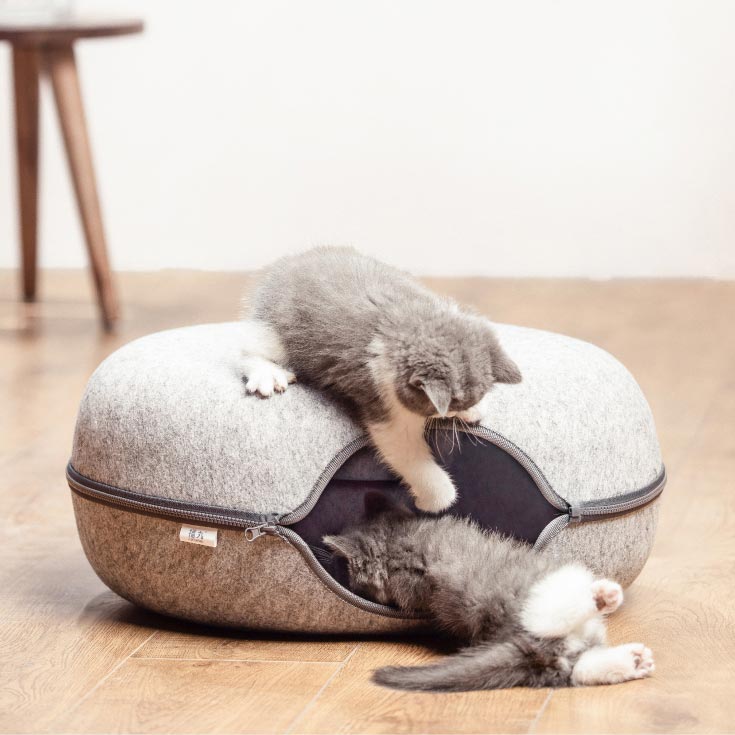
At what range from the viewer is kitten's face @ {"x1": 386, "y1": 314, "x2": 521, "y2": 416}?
1.47 m

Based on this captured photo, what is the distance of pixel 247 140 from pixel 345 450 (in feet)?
9.88

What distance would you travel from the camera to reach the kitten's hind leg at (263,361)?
156cm

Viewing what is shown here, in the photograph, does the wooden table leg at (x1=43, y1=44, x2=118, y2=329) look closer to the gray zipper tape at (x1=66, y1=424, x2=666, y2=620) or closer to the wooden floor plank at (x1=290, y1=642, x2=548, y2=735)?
the gray zipper tape at (x1=66, y1=424, x2=666, y2=620)

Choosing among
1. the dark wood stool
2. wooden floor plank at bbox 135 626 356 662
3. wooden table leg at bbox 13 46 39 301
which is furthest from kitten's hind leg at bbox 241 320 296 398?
wooden table leg at bbox 13 46 39 301

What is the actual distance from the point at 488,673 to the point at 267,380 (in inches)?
17.7

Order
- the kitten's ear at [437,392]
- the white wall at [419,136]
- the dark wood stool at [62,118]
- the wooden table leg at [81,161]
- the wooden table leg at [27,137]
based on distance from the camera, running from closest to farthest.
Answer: the kitten's ear at [437,392]
the dark wood stool at [62,118]
the wooden table leg at [81,161]
the wooden table leg at [27,137]
the white wall at [419,136]

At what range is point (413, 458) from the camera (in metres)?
1.51

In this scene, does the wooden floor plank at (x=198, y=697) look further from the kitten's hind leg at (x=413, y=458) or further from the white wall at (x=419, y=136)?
the white wall at (x=419, y=136)

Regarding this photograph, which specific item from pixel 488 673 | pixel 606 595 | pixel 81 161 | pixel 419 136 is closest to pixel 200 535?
pixel 488 673

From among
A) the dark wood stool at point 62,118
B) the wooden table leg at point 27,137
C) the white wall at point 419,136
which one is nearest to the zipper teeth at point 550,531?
the dark wood stool at point 62,118

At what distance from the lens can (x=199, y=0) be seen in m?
4.32

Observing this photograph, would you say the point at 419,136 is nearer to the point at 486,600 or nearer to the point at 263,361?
the point at 263,361

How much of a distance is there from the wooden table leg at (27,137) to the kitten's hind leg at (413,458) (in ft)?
8.09

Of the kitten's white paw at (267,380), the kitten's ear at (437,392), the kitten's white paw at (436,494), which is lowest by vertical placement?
the kitten's white paw at (436,494)
